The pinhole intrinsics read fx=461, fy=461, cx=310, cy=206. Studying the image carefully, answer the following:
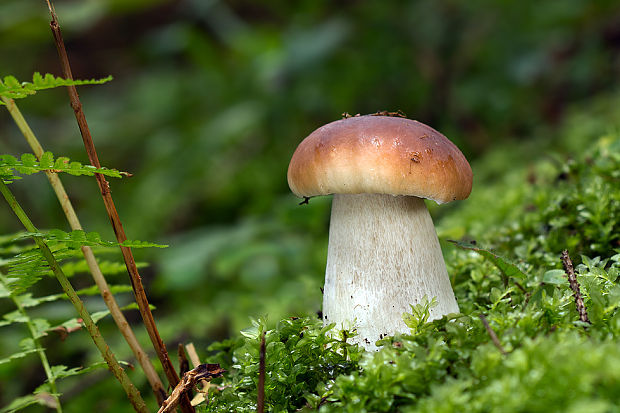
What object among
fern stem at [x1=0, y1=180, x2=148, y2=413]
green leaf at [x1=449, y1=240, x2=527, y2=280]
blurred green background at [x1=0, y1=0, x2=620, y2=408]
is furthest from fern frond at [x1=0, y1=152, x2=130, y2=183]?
blurred green background at [x1=0, y1=0, x2=620, y2=408]

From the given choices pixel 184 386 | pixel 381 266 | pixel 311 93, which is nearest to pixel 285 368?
Answer: pixel 184 386

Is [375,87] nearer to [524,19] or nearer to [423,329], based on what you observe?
[524,19]

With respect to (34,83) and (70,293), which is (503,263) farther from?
(34,83)

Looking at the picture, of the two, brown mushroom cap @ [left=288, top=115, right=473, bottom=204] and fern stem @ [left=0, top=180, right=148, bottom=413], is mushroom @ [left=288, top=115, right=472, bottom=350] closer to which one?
brown mushroom cap @ [left=288, top=115, right=473, bottom=204]

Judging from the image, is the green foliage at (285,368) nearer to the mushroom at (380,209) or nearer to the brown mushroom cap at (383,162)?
the mushroom at (380,209)

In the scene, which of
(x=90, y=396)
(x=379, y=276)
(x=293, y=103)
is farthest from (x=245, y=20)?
(x=379, y=276)
